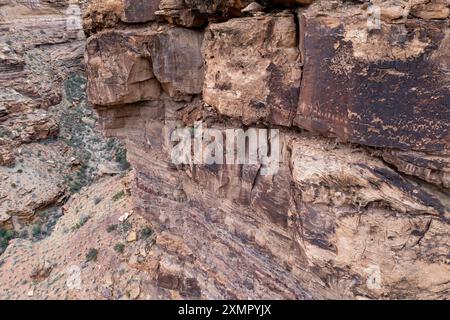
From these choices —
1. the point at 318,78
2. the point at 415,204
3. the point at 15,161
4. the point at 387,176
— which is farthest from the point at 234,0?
the point at 15,161

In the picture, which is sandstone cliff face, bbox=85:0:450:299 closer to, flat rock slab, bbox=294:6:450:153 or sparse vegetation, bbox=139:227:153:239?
flat rock slab, bbox=294:6:450:153

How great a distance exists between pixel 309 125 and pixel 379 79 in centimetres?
144

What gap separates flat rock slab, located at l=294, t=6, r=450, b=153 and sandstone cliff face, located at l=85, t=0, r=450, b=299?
0.06 ft

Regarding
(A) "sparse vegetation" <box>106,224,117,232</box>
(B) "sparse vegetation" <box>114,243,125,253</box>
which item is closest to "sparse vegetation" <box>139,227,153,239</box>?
(B) "sparse vegetation" <box>114,243,125,253</box>

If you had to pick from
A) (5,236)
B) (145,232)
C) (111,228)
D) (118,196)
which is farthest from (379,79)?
(5,236)

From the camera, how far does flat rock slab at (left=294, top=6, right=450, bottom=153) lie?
4.55 metres

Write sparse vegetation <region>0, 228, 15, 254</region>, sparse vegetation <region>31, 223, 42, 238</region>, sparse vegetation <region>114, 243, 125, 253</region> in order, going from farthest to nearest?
sparse vegetation <region>31, 223, 42, 238</region> < sparse vegetation <region>0, 228, 15, 254</region> < sparse vegetation <region>114, 243, 125, 253</region>

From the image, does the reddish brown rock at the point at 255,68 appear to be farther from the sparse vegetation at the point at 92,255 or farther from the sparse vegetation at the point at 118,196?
the sparse vegetation at the point at 118,196

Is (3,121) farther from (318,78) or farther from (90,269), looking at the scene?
(318,78)

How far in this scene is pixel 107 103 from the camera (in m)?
9.69

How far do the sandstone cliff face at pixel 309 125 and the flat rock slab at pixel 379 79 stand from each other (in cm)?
2

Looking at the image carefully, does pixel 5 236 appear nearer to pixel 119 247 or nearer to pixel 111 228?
pixel 111 228

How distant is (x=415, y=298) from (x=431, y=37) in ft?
14.5

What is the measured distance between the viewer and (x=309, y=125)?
5.95m
